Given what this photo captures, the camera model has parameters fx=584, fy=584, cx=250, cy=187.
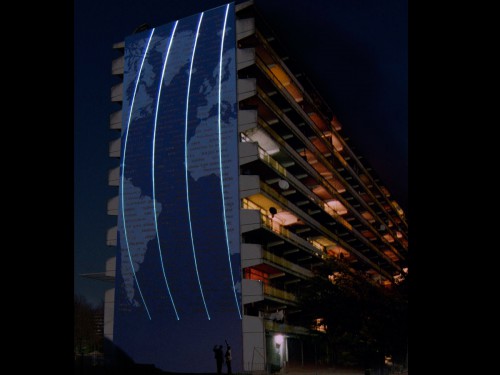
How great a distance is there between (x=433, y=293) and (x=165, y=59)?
45.0 metres

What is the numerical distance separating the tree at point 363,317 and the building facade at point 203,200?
15.5 feet

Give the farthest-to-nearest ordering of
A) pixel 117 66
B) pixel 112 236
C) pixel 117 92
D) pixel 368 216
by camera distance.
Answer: pixel 368 216 < pixel 117 66 < pixel 117 92 < pixel 112 236

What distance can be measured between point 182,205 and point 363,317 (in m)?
15.0

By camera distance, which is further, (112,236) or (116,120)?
(116,120)

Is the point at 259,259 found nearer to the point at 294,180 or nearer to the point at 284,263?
the point at 284,263

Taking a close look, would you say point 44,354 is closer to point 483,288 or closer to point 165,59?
point 483,288

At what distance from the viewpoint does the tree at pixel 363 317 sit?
36750 mm

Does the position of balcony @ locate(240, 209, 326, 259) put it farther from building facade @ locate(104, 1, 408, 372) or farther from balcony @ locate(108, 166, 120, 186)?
balcony @ locate(108, 166, 120, 186)

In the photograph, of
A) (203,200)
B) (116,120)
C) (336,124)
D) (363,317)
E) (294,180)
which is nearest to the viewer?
(363,317)

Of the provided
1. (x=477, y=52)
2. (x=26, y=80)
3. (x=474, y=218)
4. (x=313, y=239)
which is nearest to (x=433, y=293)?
(x=474, y=218)

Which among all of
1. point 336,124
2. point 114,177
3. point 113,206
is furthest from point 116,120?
point 336,124

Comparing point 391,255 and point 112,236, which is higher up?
point 112,236

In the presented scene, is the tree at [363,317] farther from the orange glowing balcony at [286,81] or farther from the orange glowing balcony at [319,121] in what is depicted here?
the orange glowing balcony at [319,121]

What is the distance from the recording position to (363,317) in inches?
1521
